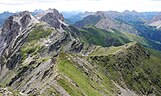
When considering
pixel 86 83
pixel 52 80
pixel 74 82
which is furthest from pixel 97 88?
pixel 52 80

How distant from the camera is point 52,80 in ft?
521

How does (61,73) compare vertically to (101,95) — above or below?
above

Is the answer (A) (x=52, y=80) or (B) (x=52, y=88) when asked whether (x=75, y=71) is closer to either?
(A) (x=52, y=80)

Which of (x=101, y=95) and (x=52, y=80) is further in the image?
(x=101, y=95)

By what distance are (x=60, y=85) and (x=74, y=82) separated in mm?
18958

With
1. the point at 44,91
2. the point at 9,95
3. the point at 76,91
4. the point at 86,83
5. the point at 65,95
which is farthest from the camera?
the point at 86,83

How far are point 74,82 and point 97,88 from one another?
932 inches

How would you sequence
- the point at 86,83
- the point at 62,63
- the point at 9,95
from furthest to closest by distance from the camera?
the point at 62,63 < the point at 86,83 < the point at 9,95

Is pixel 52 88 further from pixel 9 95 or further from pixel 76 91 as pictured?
pixel 9 95

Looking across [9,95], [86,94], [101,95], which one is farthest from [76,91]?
[9,95]

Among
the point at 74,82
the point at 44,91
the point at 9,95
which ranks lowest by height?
the point at 74,82

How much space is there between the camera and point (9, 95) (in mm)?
108062

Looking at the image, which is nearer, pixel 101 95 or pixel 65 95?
pixel 65 95

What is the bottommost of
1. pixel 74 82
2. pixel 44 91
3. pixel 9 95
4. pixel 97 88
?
pixel 97 88
